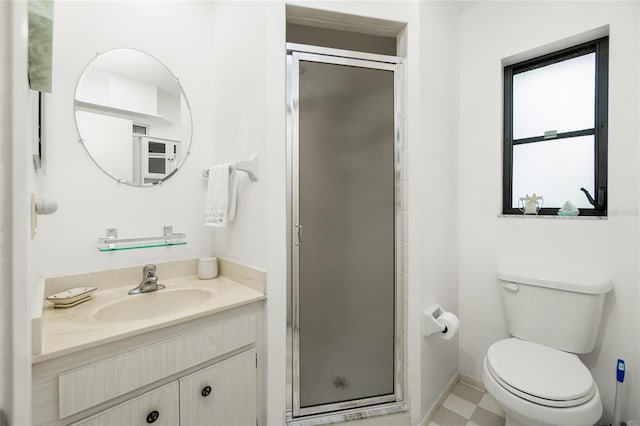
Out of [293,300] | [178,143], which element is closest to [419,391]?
[293,300]

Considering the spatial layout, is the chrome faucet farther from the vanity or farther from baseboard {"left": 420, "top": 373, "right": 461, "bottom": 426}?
baseboard {"left": 420, "top": 373, "right": 461, "bottom": 426}

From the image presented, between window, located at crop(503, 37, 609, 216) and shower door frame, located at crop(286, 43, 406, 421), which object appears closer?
shower door frame, located at crop(286, 43, 406, 421)

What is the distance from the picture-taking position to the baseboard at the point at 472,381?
1.84m

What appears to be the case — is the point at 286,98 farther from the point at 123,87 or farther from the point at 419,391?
the point at 419,391

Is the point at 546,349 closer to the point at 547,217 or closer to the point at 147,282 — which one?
the point at 547,217

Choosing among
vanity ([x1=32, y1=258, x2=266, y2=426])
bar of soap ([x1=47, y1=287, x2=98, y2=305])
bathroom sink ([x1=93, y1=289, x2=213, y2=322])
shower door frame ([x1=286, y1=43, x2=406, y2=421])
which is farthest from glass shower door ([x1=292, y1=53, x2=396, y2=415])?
bar of soap ([x1=47, y1=287, x2=98, y2=305])

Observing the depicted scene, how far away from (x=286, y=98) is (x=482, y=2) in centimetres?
152

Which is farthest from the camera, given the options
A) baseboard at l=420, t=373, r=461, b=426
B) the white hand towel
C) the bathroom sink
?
baseboard at l=420, t=373, r=461, b=426

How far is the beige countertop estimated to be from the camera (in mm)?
858

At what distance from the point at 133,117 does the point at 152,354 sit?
3.85 feet

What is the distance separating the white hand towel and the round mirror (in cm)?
31

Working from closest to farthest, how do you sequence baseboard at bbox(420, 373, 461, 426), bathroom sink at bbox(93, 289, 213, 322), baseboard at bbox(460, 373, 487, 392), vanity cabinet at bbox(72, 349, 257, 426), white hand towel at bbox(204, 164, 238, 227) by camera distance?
vanity cabinet at bbox(72, 349, 257, 426)
bathroom sink at bbox(93, 289, 213, 322)
white hand towel at bbox(204, 164, 238, 227)
baseboard at bbox(420, 373, 461, 426)
baseboard at bbox(460, 373, 487, 392)

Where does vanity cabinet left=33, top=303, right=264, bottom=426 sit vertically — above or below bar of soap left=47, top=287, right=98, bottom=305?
below

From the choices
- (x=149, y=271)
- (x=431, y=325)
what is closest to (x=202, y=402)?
(x=149, y=271)
